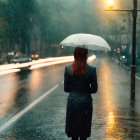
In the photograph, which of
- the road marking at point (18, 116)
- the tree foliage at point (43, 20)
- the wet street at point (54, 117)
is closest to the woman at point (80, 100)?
the wet street at point (54, 117)

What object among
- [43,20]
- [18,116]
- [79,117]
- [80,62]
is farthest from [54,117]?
[43,20]

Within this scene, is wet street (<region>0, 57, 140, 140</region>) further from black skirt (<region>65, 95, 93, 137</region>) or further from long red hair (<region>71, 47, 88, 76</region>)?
long red hair (<region>71, 47, 88, 76</region>)

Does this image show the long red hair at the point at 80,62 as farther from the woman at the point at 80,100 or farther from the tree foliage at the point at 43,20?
the tree foliage at the point at 43,20

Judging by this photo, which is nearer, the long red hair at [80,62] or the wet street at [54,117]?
the long red hair at [80,62]

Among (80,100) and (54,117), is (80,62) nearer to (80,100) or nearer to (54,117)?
(80,100)

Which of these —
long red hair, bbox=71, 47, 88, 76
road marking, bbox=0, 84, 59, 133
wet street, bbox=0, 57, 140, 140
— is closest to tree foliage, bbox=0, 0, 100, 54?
wet street, bbox=0, 57, 140, 140

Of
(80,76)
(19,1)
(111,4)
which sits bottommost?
(80,76)

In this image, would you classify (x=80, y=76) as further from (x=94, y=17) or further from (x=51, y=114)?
(x=94, y=17)

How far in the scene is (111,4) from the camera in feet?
44.7

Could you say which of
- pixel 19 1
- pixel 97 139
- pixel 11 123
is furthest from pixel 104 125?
pixel 19 1

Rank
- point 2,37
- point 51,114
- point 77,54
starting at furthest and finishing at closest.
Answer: point 2,37 → point 51,114 → point 77,54

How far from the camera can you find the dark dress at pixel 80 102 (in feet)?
17.0

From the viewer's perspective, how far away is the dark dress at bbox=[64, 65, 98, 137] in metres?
5.17

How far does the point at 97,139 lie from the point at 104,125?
149 cm
